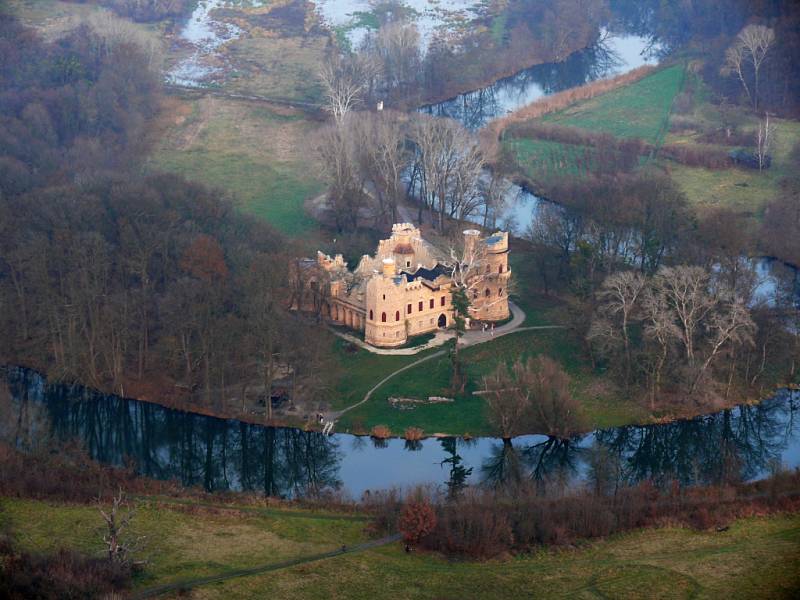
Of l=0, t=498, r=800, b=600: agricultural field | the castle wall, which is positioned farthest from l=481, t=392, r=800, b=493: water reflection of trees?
the castle wall

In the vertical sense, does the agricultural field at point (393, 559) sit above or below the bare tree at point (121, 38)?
below

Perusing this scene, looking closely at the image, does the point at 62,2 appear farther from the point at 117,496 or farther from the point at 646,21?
the point at 117,496

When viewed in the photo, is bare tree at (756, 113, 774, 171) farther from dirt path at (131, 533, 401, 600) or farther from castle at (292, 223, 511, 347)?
dirt path at (131, 533, 401, 600)

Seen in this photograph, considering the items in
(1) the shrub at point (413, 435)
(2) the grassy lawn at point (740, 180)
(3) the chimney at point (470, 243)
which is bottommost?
(1) the shrub at point (413, 435)

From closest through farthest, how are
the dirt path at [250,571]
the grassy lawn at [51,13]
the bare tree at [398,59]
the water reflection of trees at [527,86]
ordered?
1. the dirt path at [250,571]
2. the water reflection of trees at [527,86]
3. the bare tree at [398,59]
4. the grassy lawn at [51,13]

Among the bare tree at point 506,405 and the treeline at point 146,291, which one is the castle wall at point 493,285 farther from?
the bare tree at point 506,405

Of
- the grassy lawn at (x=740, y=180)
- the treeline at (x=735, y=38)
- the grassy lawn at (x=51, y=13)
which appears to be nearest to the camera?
the grassy lawn at (x=740, y=180)

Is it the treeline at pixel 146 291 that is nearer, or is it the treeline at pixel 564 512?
the treeline at pixel 564 512

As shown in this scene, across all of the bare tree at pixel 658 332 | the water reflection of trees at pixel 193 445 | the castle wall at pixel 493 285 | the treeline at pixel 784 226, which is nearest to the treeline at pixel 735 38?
the treeline at pixel 784 226
